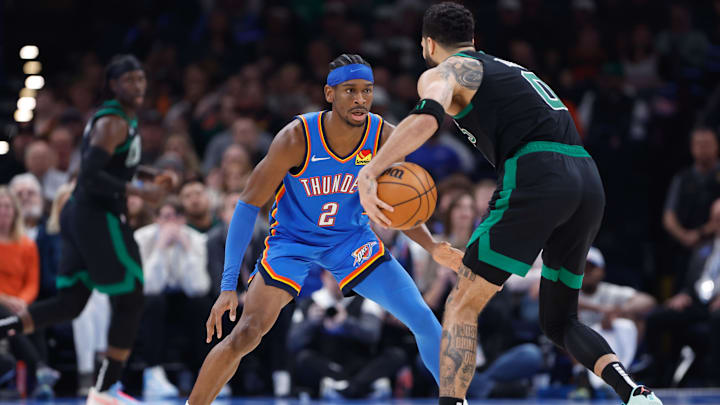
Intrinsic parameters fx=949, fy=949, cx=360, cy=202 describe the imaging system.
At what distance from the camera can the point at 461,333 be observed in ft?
14.1

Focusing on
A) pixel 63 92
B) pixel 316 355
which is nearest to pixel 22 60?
pixel 63 92

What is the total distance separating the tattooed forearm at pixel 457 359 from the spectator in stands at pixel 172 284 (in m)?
4.60

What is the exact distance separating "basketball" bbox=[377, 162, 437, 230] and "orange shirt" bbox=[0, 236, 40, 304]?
5033mm

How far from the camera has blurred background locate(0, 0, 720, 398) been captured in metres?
8.49

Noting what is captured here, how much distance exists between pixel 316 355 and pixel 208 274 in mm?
1281

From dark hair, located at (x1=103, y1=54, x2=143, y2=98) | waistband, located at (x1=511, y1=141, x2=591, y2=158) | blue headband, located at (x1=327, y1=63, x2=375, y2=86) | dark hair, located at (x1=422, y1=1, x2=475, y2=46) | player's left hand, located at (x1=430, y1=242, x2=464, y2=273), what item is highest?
dark hair, located at (x1=103, y1=54, x2=143, y2=98)

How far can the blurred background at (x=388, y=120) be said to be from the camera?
8492 millimetres

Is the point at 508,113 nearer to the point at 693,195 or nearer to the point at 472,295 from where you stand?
the point at 472,295

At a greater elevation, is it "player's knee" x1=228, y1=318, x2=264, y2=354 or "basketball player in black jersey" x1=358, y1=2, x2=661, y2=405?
"basketball player in black jersey" x1=358, y1=2, x2=661, y2=405

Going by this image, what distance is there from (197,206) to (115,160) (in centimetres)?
275

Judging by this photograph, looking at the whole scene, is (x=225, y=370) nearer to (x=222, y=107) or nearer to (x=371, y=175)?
(x=371, y=175)

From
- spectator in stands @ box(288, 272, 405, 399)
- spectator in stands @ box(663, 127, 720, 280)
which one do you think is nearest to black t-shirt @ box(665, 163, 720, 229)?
spectator in stands @ box(663, 127, 720, 280)

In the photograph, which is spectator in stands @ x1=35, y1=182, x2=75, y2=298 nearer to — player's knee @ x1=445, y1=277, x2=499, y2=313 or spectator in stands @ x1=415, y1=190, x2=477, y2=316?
spectator in stands @ x1=415, y1=190, x2=477, y2=316

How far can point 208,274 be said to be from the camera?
28.7 ft
